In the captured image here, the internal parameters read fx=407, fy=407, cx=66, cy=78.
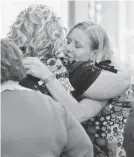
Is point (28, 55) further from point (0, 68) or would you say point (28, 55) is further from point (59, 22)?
point (0, 68)

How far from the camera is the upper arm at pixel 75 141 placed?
4.85 feet

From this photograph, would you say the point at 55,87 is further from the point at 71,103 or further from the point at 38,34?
the point at 38,34

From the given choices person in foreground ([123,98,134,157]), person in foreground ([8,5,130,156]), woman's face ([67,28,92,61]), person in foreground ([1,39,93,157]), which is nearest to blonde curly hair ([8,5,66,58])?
person in foreground ([8,5,130,156])

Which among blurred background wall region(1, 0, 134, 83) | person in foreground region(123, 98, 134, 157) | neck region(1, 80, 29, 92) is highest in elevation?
neck region(1, 80, 29, 92)

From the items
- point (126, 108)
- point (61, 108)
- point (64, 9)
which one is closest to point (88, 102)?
point (126, 108)

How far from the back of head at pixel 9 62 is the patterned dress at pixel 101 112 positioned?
11.8 inches

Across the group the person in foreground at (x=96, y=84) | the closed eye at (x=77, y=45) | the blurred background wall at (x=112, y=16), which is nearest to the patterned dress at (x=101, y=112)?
the person in foreground at (x=96, y=84)

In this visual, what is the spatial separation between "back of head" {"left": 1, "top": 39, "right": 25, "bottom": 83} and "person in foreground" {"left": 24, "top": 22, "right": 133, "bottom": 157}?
0.75ft

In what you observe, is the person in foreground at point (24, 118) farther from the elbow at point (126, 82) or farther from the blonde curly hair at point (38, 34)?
the elbow at point (126, 82)

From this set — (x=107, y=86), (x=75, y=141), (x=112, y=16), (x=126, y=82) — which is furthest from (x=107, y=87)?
(x=112, y=16)

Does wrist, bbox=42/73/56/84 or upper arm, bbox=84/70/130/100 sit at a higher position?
wrist, bbox=42/73/56/84

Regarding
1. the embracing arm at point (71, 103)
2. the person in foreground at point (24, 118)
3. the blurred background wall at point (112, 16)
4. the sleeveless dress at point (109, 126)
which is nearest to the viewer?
the person in foreground at point (24, 118)

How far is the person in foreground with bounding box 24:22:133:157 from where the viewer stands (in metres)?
1.67

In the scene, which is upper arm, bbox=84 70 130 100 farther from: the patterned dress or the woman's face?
the woman's face
